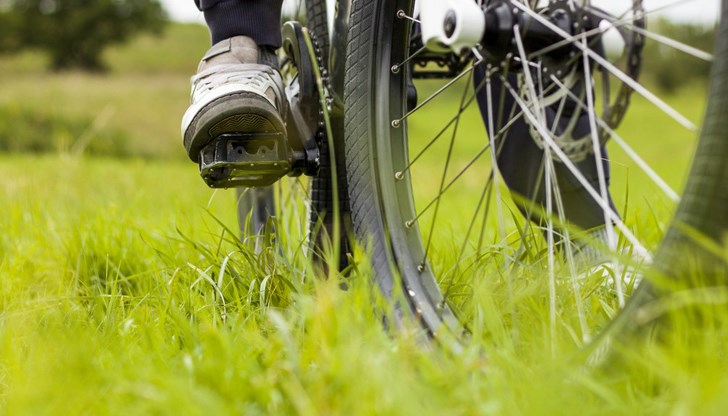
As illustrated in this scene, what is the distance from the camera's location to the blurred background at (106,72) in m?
8.46

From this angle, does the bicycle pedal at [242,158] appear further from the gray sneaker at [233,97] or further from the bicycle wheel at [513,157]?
the bicycle wheel at [513,157]

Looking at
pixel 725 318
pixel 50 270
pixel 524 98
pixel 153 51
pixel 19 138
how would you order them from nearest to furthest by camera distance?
pixel 725 318 → pixel 524 98 → pixel 50 270 → pixel 19 138 → pixel 153 51

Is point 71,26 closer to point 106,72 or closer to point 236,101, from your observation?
point 106,72

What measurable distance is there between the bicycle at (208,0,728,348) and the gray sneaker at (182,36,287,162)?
0.09m

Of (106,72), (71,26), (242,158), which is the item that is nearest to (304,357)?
(242,158)

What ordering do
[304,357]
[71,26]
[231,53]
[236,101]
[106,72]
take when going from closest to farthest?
[304,357] → [236,101] → [231,53] → [106,72] → [71,26]

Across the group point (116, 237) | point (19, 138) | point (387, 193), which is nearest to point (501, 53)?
point (387, 193)

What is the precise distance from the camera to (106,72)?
55.8 feet

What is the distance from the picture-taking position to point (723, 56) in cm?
64

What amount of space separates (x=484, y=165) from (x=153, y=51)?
567 inches

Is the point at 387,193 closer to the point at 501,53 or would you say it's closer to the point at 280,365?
the point at 501,53

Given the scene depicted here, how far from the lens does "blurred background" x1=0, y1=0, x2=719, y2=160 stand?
8461mm

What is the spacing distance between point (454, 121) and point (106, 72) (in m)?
17.2

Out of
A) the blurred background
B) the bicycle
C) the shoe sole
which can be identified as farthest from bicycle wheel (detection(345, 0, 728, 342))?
the blurred background
